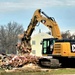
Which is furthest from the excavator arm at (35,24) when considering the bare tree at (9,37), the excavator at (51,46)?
the bare tree at (9,37)

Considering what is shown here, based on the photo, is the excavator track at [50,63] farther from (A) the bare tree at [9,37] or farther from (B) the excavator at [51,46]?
(A) the bare tree at [9,37]

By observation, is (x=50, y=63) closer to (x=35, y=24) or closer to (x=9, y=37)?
(x=35, y=24)

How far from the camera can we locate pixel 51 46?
32.2 m

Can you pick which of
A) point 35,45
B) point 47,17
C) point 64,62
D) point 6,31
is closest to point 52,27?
point 47,17

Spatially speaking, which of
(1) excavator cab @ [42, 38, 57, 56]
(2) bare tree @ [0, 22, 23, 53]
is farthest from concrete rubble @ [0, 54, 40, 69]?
(2) bare tree @ [0, 22, 23, 53]

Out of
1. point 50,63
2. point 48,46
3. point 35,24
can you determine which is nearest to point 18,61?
point 48,46

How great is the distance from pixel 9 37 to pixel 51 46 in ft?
315

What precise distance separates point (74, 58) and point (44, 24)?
23.5 ft

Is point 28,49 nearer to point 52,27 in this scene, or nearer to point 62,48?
point 52,27

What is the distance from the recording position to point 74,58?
30.5 meters

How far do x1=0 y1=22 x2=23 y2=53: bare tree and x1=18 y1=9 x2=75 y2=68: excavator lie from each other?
80702 millimetres

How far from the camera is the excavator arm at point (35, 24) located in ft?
113

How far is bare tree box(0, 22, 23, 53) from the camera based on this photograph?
12325 centimetres

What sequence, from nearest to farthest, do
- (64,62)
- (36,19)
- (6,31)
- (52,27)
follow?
1. (64,62)
2. (52,27)
3. (36,19)
4. (6,31)
